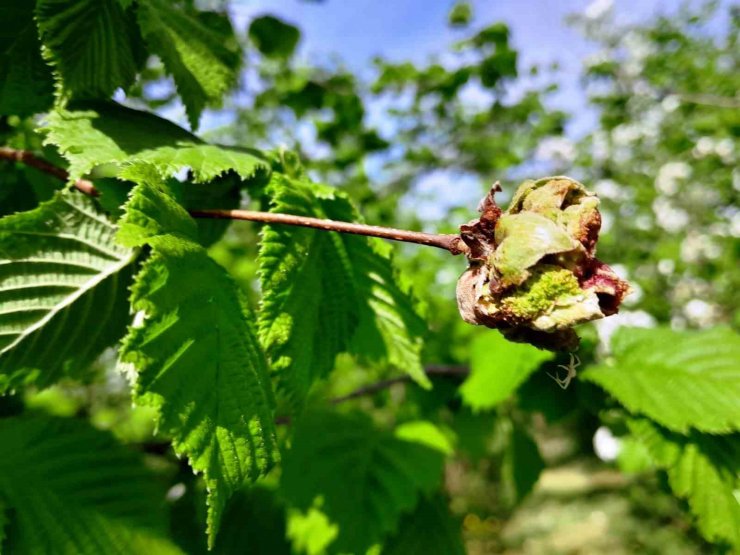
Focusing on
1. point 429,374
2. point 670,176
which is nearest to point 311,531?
point 429,374

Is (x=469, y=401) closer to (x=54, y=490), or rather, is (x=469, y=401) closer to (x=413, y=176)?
(x=54, y=490)

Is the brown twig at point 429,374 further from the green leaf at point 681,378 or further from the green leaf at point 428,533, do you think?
the green leaf at point 681,378

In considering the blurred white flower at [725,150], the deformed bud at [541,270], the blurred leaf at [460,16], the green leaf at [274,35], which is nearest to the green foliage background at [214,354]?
the deformed bud at [541,270]

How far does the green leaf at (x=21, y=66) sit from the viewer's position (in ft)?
3.12

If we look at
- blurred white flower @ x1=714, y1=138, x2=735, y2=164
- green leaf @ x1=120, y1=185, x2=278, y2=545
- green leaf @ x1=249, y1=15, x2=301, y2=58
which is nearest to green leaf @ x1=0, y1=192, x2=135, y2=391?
green leaf @ x1=120, y1=185, x2=278, y2=545

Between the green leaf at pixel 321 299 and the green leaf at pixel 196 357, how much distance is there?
0.06m

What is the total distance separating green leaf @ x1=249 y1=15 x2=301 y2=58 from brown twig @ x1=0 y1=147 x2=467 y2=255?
1.72m

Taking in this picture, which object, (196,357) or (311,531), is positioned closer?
(196,357)

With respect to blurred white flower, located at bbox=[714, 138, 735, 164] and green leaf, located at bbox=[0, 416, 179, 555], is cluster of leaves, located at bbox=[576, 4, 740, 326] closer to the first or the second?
blurred white flower, located at bbox=[714, 138, 735, 164]

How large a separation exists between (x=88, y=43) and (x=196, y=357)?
1.82ft

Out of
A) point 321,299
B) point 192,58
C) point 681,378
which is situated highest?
point 192,58

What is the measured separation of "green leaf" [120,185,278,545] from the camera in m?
0.65

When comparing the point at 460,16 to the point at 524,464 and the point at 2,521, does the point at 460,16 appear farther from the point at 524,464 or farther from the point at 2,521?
the point at 2,521

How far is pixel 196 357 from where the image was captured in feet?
2.33
